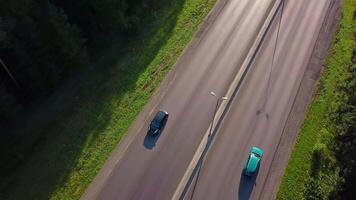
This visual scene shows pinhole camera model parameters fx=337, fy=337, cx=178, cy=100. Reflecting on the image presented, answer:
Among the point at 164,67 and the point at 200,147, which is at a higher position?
the point at 164,67

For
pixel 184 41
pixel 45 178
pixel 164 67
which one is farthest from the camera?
pixel 184 41

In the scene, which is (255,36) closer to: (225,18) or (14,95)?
(225,18)

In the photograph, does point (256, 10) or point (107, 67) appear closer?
point (107, 67)

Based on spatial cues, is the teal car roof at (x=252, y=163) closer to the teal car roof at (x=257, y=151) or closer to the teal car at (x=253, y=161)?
the teal car at (x=253, y=161)

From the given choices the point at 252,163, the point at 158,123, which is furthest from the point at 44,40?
the point at 252,163

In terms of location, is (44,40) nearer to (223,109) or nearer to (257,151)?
(223,109)

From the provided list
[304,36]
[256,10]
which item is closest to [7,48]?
[256,10]

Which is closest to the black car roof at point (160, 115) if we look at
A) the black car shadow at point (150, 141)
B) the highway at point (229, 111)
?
the highway at point (229, 111)
